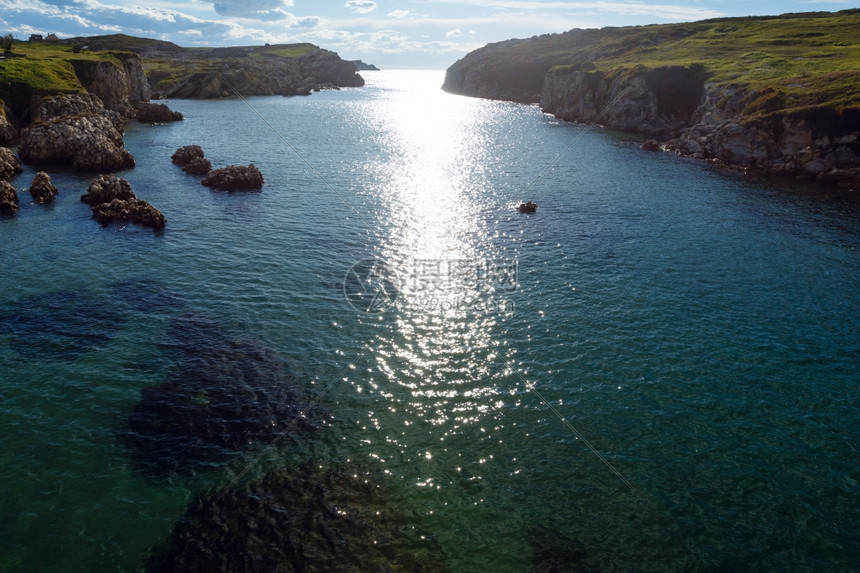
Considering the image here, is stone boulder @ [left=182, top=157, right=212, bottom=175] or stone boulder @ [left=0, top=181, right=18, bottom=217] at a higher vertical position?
stone boulder @ [left=182, top=157, right=212, bottom=175]

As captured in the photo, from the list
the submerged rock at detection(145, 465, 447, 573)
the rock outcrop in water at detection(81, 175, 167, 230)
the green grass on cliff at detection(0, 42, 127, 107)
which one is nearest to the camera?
the submerged rock at detection(145, 465, 447, 573)

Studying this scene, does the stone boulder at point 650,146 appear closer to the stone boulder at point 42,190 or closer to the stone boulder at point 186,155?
the stone boulder at point 186,155

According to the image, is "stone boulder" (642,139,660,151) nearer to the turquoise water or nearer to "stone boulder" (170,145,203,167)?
the turquoise water

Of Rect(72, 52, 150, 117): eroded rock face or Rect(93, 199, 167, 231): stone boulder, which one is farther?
Rect(72, 52, 150, 117): eroded rock face

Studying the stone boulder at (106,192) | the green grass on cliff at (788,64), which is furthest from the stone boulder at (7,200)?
the green grass on cliff at (788,64)

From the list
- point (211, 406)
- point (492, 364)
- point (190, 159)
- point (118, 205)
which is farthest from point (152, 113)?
point (492, 364)

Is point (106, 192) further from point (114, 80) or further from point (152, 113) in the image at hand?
point (114, 80)

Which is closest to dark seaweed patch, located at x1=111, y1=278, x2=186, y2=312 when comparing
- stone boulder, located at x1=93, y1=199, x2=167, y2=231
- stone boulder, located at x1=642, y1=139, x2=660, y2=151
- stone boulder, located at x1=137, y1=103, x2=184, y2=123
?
stone boulder, located at x1=93, y1=199, x2=167, y2=231
